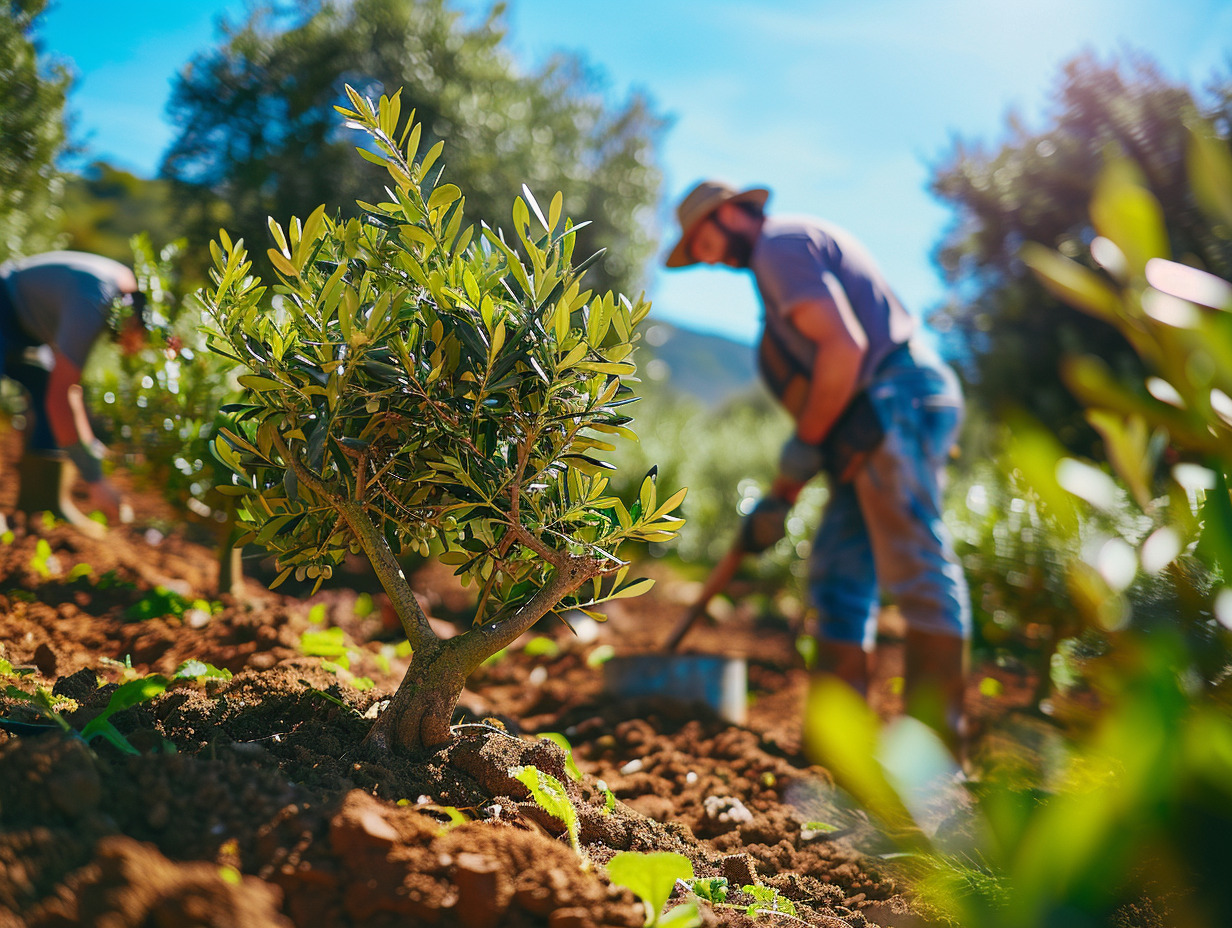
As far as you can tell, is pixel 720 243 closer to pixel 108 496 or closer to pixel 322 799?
pixel 322 799

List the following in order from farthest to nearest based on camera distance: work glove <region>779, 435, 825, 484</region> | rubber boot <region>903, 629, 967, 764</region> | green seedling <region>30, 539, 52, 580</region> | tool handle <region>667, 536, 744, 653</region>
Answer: tool handle <region>667, 536, 744, 653</region>
work glove <region>779, 435, 825, 484</region>
green seedling <region>30, 539, 52, 580</region>
rubber boot <region>903, 629, 967, 764</region>

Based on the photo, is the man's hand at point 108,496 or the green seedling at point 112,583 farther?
the man's hand at point 108,496

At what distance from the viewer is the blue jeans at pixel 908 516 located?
266 cm

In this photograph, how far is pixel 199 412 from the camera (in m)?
2.84

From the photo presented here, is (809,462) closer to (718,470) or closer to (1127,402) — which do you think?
(1127,402)

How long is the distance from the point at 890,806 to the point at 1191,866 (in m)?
0.19

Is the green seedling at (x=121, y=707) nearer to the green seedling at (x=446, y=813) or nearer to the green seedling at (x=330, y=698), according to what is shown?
the green seedling at (x=330, y=698)

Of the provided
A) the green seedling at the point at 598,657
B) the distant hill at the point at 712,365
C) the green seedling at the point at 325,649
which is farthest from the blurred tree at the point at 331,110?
the distant hill at the point at 712,365

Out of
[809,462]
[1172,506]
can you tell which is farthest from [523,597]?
[809,462]

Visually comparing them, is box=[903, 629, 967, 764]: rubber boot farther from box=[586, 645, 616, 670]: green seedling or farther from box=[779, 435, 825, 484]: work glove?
box=[586, 645, 616, 670]: green seedling

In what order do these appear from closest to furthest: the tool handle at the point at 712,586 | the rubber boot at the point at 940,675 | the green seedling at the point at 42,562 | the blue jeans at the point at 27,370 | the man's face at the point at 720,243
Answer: the rubber boot at the point at 940,675 → the green seedling at the point at 42,562 → the man's face at the point at 720,243 → the tool handle at the point at 712,586 → the blue jeans at the point at 27,370

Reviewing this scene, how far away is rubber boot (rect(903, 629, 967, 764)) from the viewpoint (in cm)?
257

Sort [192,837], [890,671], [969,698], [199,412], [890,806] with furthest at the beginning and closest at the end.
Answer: [890,671] < [969,698] < [199,412] < [192,837] < [890,806]

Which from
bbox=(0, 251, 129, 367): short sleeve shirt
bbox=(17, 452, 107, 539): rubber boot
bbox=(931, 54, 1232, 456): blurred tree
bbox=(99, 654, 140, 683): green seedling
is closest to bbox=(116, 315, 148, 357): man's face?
bbox=(0, 251, 129, 367): short sleeve shirt
